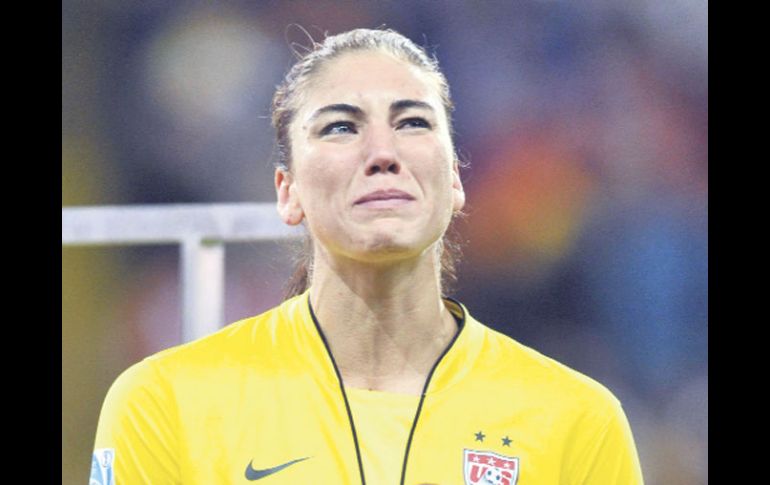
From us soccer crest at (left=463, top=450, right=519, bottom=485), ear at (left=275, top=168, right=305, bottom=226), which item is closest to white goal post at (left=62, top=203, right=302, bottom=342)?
ear at (left=275, top=168, right=305, bottom=226)

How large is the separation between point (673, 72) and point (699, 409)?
99 cm

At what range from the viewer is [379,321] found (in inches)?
78.8

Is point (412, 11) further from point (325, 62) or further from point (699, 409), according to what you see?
point (699, 409)

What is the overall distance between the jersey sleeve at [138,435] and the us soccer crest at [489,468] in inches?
22.3

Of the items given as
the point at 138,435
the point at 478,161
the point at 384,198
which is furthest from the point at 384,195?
the point at 478,161

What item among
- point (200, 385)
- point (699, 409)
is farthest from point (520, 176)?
point (200, 385)

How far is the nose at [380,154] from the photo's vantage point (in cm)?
186

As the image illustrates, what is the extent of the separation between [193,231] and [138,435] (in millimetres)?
707

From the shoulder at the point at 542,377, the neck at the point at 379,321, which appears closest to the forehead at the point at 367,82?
the neck at the point at 379,321

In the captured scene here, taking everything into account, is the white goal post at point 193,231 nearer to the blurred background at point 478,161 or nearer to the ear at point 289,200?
the blurred background at point 478,161

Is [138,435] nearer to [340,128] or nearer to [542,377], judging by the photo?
[340,128]

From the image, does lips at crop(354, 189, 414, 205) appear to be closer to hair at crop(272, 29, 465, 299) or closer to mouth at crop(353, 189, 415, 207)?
mouth at crop(353, 189, 415, 207)

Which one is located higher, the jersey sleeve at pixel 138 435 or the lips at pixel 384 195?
the lips at pixel 384 195

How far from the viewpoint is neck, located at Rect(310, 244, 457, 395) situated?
78.1 inches
